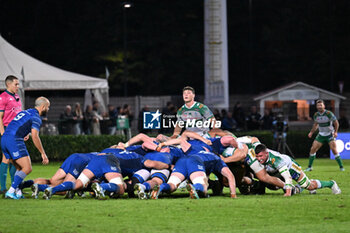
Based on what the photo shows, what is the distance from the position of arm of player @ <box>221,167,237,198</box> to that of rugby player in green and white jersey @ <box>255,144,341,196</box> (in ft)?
2.14

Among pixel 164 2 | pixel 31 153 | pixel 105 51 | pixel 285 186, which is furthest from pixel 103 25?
pixel 285 186

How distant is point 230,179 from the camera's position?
1357cm

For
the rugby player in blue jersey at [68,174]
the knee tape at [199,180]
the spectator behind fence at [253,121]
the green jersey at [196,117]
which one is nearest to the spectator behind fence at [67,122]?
the spectator behind fence at [253,121]

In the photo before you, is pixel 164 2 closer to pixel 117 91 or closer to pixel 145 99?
pixel 117 91

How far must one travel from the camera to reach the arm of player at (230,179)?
1349 cm

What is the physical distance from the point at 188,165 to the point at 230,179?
814 millimetres

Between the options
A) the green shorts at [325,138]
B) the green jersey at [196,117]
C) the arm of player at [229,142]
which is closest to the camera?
the arm of player at [229,142]

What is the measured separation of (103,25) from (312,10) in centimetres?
1799

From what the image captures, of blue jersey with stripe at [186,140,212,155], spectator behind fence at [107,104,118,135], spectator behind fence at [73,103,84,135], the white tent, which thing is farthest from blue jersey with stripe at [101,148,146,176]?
spectator behind fence at [107,104,118,135]

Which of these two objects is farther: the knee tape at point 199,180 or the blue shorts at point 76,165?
the blue shorts at point 76,165

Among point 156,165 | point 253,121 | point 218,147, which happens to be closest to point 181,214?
point 156,165

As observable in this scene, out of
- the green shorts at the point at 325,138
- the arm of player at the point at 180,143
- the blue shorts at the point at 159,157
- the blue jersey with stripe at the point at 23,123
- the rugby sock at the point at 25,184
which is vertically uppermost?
the blue jersey with stripe at the point at 23,123

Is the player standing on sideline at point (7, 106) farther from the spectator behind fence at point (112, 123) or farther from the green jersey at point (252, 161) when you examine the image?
the spectator behind fence at point (112, 123)

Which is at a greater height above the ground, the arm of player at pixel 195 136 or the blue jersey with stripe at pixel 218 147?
the arm of player at pixel 195 136
